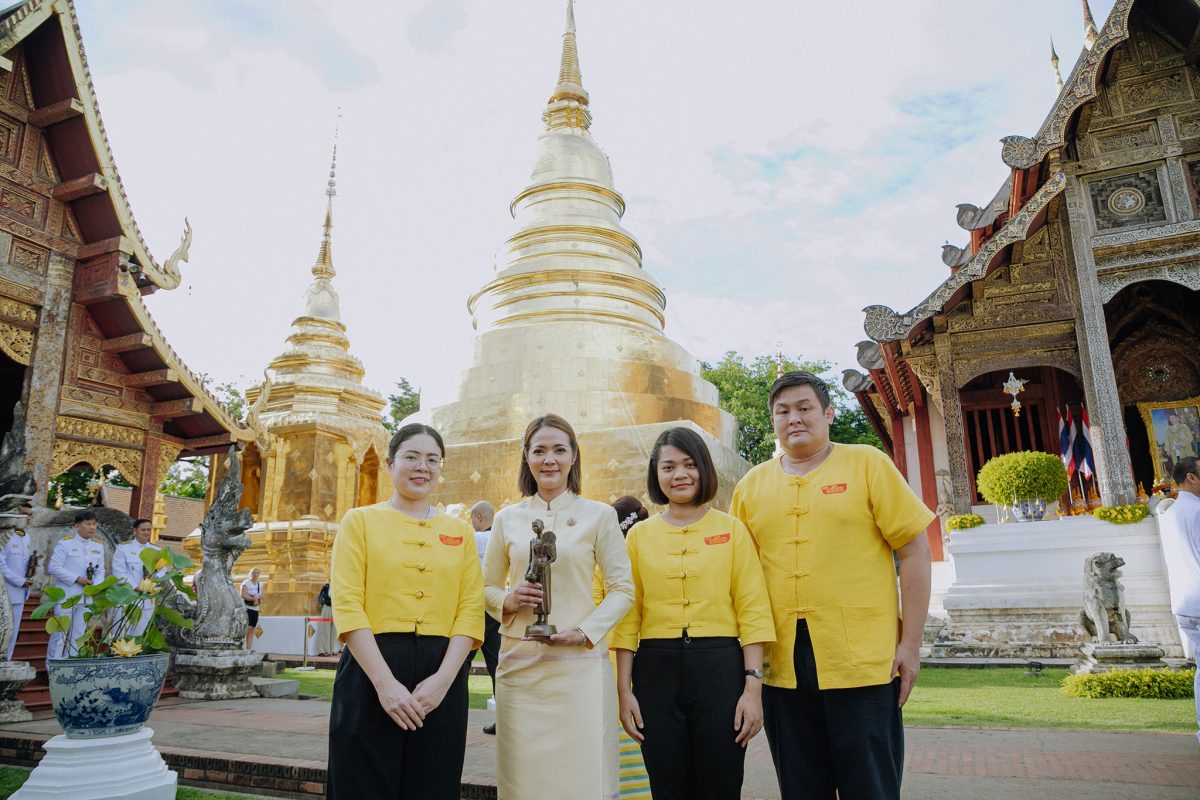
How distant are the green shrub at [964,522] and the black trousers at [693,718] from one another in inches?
355

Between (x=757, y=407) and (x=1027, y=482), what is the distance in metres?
20.1

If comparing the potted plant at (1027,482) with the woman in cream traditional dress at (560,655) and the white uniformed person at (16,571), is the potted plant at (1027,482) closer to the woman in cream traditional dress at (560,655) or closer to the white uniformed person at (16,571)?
the woman in cream traditional dress at (560,655)

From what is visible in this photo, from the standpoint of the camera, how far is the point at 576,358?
16.8 m

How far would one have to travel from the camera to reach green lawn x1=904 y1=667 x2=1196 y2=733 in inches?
204

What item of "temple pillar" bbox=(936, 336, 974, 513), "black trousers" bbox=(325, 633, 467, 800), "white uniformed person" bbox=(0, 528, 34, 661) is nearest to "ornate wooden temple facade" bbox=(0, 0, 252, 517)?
"white uniformed person" bbox=(0, 528, 34, 661)

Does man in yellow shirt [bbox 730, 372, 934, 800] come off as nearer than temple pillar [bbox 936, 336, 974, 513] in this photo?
Yes

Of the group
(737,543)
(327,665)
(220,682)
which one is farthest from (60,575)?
(737,543)

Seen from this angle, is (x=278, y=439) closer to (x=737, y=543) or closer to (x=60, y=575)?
(x=60, y=575)

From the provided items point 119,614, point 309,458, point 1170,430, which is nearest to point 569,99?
point 309,458

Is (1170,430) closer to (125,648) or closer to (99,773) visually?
(125,648)

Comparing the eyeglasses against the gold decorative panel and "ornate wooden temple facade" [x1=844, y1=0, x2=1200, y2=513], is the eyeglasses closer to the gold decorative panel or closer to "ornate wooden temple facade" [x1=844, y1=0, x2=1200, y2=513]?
the gold decorative panel

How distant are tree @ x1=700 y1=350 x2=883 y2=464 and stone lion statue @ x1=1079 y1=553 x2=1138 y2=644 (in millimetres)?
Answer: 20259

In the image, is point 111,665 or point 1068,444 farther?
point 1068,444

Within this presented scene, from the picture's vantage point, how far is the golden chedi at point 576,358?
15492mm
